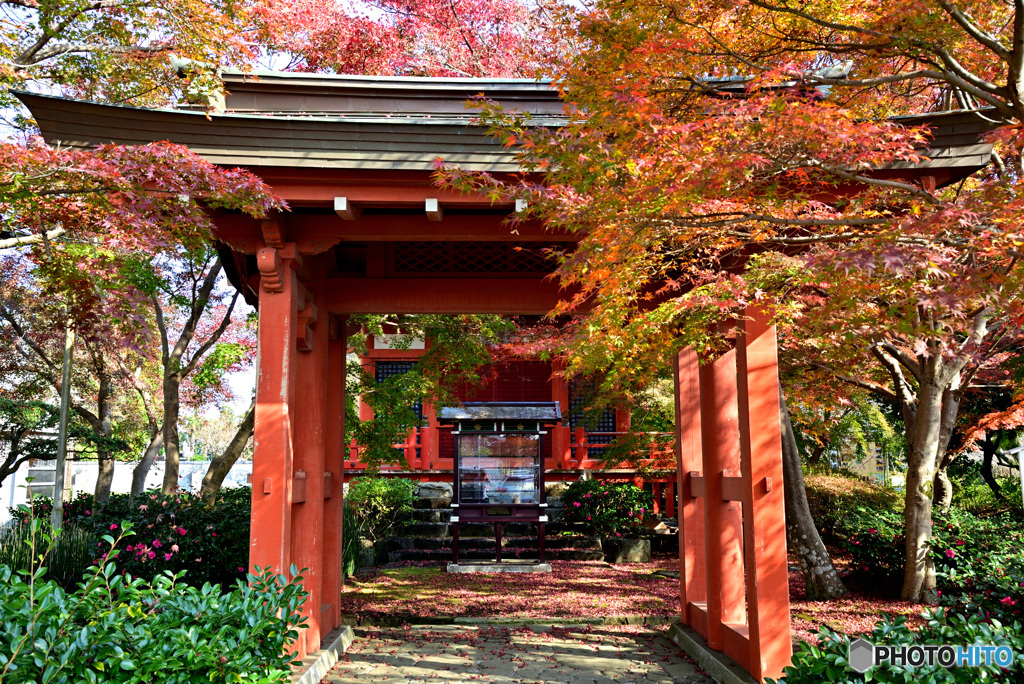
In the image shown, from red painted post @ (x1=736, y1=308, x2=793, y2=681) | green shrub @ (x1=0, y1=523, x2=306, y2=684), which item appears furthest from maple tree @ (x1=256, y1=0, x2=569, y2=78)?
green shrub @ (x1=0, y1=523, x2=306, y2=684)

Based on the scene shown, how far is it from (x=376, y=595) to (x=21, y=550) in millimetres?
3891

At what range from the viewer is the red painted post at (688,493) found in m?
7.11

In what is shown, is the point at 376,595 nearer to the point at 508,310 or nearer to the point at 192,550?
the point at 192,550

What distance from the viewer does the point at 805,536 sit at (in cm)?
862

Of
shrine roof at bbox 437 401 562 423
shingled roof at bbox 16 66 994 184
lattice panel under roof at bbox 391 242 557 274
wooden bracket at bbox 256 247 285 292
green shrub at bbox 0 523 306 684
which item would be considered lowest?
green shrub at bbox 0 523 306 684

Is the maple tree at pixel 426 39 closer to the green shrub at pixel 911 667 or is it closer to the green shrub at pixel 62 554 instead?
the green shrub at pixel 62 554

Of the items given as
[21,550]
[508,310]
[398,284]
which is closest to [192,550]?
[21,550]

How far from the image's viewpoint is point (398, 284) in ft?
22.2

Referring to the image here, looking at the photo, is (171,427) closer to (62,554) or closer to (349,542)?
(62,554)

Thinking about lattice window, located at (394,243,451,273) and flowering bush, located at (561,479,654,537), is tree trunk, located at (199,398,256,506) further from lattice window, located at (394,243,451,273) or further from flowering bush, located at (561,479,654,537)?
flowering bush, located at (561,479,654,537)

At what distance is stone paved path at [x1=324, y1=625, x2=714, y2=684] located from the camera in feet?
19.4

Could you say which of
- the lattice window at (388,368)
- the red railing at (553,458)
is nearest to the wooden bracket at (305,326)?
the red railing at (553,458)

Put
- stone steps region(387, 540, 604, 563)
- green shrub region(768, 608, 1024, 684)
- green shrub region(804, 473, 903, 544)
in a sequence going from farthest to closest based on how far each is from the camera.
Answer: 1. green shrub region(804, 473, 903, 544)
2. stone steps region(387, 540, 604, 563)
3. green shrub region(768, 608, 1024, 684)

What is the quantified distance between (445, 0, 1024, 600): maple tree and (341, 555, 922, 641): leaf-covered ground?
12.7 ft
